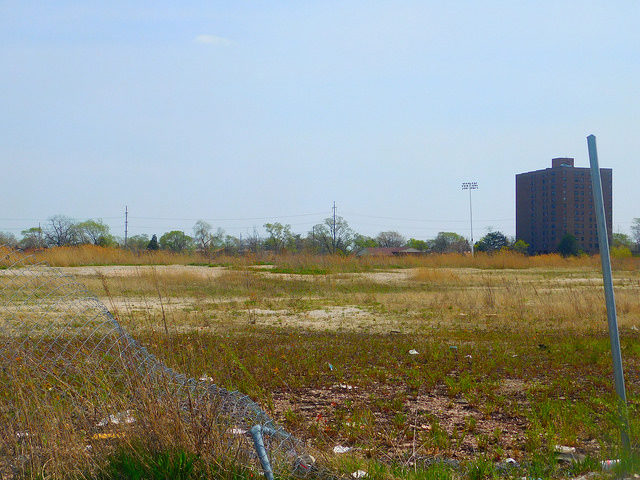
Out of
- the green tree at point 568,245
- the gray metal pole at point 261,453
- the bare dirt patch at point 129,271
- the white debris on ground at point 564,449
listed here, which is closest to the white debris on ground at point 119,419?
the gray metal pole at point 261,453

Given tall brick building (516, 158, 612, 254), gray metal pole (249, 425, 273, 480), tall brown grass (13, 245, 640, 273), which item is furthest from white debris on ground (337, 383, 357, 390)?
tall brick building (516, 158, 612, 254)

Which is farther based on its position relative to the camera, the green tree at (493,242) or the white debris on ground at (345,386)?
the green tree at (493,242)

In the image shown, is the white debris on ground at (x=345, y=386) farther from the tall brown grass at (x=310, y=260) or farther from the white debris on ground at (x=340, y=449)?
the tall brown grass at (x=310, y=260)

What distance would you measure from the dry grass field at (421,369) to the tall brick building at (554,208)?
57510 millimetres

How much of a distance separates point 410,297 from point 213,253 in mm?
22074

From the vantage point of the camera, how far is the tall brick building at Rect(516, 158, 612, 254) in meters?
70.8

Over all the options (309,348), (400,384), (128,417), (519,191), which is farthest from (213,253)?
(519,191)

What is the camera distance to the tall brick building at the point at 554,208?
2788 inches

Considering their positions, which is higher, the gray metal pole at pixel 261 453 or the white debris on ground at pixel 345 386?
the gray metal pole at pixel 261 453

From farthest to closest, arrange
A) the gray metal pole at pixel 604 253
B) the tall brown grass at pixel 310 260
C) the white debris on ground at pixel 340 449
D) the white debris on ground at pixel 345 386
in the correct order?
the tall brown grass at pixel 310 260 → the white debris on ground at pixel 345 386 → the white debris on ground at pixel 340 449 → the gray metal pole at pixel 604 253

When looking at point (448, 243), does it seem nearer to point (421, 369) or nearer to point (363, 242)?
point (363, 242)

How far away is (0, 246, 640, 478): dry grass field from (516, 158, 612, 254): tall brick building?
57510 millimetres

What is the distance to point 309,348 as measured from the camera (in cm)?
961

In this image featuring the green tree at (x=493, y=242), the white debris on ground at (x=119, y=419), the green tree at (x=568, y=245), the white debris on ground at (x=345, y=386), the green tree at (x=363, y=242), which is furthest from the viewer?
the green tree at (x=363, y=242)
